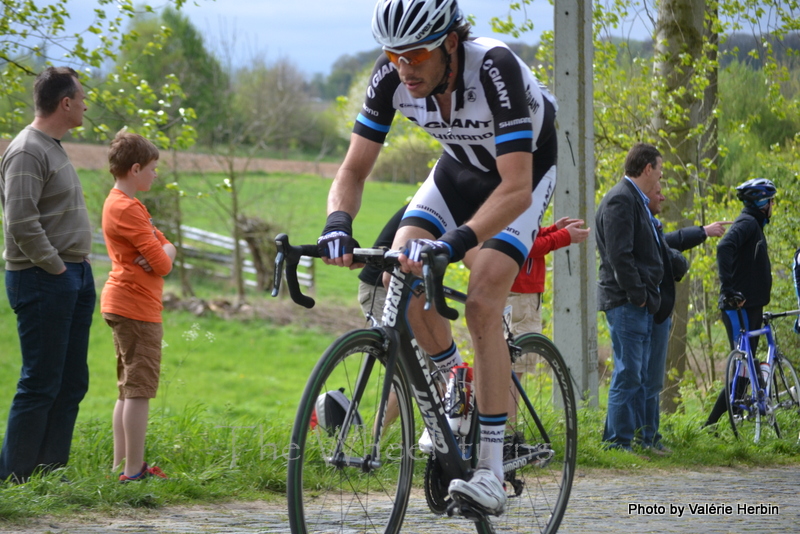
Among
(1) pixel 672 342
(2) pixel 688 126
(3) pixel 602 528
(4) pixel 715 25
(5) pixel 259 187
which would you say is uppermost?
(5) pixel 259 187

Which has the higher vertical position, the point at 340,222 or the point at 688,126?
the point at 688,126

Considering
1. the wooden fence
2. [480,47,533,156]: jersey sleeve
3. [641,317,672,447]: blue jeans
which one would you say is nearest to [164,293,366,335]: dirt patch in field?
the wooden fence

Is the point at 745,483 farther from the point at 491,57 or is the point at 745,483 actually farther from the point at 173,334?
the point at 173,334

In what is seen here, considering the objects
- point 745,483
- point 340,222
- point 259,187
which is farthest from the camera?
point 259,187

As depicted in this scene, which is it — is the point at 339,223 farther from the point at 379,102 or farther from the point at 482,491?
the point at 482,491

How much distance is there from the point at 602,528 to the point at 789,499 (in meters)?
1.81

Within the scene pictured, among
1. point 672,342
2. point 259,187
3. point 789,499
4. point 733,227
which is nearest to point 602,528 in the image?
point 789,499

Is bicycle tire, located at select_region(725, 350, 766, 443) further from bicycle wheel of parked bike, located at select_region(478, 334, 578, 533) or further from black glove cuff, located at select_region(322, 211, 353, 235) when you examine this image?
black glove cuff, located at select_region(322, 211, 353, 235)

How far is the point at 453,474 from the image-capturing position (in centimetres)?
358

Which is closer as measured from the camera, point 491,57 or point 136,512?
point 491,57

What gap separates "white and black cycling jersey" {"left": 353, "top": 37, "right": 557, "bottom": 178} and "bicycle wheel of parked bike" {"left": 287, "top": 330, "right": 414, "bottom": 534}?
1033 millimetres

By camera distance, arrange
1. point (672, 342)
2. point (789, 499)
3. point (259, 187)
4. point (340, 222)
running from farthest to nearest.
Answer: point (259, 187) < point (672, 342) < point (789, 499) < point (340, 222)

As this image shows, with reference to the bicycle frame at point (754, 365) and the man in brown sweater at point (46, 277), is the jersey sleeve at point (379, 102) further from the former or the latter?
the bicycle frame at point (754, 365)

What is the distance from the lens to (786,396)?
8.37 metres
